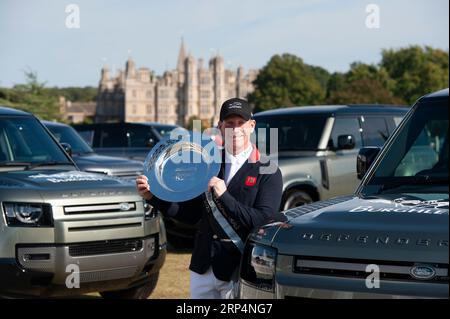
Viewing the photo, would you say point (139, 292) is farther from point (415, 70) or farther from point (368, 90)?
point (415, 70)

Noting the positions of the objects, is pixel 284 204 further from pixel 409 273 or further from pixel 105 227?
pixel 409 273

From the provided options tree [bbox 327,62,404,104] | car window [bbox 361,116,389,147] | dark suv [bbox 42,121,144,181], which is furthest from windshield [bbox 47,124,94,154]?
tree [bbox 327,62,404,104]

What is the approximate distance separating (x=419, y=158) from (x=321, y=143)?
6687 millimetres

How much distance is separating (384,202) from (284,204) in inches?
279

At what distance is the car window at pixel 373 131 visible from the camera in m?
11.8

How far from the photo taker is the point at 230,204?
13.7ft

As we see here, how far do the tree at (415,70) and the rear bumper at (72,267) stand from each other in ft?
280

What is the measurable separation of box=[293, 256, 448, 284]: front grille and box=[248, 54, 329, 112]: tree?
113261 millimetres

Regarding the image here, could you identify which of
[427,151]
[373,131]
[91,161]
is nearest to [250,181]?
[427,151]

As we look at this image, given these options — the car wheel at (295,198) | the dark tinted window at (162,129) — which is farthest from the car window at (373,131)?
the dark tinted window at (162,129)

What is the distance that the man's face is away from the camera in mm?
4391

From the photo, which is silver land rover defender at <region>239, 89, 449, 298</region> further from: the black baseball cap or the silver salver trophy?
the black baseball cap
